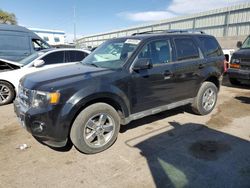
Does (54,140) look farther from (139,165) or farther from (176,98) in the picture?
(176,98)

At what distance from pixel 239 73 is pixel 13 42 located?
32.0 ft

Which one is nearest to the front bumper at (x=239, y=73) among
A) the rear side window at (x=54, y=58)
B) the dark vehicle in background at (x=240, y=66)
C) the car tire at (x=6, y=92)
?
the dark vehicle in background at (x=240, y=66)

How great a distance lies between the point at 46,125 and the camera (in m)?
3.20

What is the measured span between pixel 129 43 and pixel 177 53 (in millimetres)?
1039

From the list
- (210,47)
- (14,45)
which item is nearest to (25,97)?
(210,47)

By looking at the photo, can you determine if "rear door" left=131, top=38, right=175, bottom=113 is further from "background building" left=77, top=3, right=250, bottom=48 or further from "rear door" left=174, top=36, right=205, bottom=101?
"background building" left=77, top=3, right=250, bottom=48

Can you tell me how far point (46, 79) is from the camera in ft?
11.7

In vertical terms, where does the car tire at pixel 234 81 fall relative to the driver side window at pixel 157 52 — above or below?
below

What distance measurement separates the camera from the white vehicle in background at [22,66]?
6.57 m

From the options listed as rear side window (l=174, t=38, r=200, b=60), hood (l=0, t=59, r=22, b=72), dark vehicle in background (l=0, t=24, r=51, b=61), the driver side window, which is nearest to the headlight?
the driver side window

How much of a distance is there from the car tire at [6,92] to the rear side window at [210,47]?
550cm

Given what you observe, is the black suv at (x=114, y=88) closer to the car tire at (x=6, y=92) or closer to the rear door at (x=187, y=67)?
the rear door at (x=187, y=67)

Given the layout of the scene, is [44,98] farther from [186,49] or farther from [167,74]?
[186,49]

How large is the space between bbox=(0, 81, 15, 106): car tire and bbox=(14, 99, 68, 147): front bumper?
149 inches
